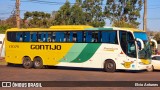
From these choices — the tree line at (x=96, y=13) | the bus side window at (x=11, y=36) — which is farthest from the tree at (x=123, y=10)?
the bus side window at (x=11, y=36)

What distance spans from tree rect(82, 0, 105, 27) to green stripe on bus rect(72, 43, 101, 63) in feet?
93.5

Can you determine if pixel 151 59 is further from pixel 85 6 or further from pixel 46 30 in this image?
pixel 85 6

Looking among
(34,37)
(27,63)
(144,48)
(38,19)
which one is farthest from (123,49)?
(38,19)

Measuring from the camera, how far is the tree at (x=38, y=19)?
63925 millimetres

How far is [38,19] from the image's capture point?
64.8 meters

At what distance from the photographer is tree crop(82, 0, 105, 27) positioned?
5638 cm

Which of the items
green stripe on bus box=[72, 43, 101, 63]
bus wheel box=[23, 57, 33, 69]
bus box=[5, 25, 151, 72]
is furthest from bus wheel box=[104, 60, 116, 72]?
bus wheel box=[23, 57, 33, 69]

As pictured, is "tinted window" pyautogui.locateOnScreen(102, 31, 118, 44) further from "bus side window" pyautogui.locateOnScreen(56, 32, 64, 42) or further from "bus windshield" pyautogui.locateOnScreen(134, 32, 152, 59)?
"bus side window" pyautogui.locateOnScreen(56, 32, 64, 42)

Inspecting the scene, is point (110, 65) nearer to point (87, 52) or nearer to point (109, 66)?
point (109, 66)

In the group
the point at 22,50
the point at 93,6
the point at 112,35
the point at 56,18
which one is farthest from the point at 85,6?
the point at 112,35

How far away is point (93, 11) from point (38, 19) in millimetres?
12173

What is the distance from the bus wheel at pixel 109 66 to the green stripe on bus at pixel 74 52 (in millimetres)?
2046

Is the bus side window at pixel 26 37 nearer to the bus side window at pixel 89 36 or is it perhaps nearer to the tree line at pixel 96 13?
the bus side window at pixel 89 36

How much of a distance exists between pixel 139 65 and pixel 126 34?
7.22 ft
